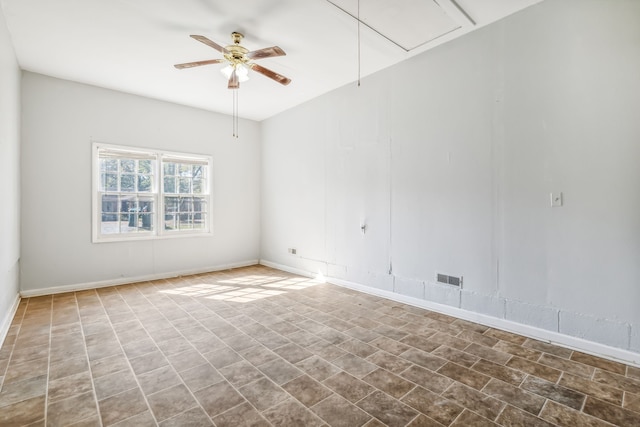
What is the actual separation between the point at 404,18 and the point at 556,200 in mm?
2205

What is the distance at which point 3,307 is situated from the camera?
115 inches

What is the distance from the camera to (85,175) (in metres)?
4.41

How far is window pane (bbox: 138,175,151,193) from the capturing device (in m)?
4.95

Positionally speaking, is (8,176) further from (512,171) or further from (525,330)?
(525,330)

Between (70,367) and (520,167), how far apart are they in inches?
165

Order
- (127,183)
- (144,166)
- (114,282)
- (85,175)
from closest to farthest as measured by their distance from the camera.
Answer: (85,175) → (114,282) → (127,183) → (144,166)

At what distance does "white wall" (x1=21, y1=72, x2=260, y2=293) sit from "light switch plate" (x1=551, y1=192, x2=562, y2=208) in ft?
16.6

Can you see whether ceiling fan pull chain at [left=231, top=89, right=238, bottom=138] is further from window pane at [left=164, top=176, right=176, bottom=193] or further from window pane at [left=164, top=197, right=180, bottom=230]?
window pane at [left=164, top=197, right=180, bottom=230]

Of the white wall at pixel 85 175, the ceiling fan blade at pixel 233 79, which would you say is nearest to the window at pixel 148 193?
the white wall at pixel 85 175

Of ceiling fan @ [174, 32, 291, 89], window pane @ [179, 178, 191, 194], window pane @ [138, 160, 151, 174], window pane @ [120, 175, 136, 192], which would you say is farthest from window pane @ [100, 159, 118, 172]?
ceiling fan @ [174, 32, 291, 89]

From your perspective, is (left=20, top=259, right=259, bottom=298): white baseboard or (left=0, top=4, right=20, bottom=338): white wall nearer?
(left=0, top=4, right=20, bottom=338): white wall

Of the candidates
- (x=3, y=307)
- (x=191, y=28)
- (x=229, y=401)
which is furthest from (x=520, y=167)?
(x=3, y=307)

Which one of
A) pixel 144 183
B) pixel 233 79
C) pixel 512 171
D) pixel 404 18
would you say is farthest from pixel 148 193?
pixel 512 171

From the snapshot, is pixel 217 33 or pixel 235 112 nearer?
pixel 217 33
